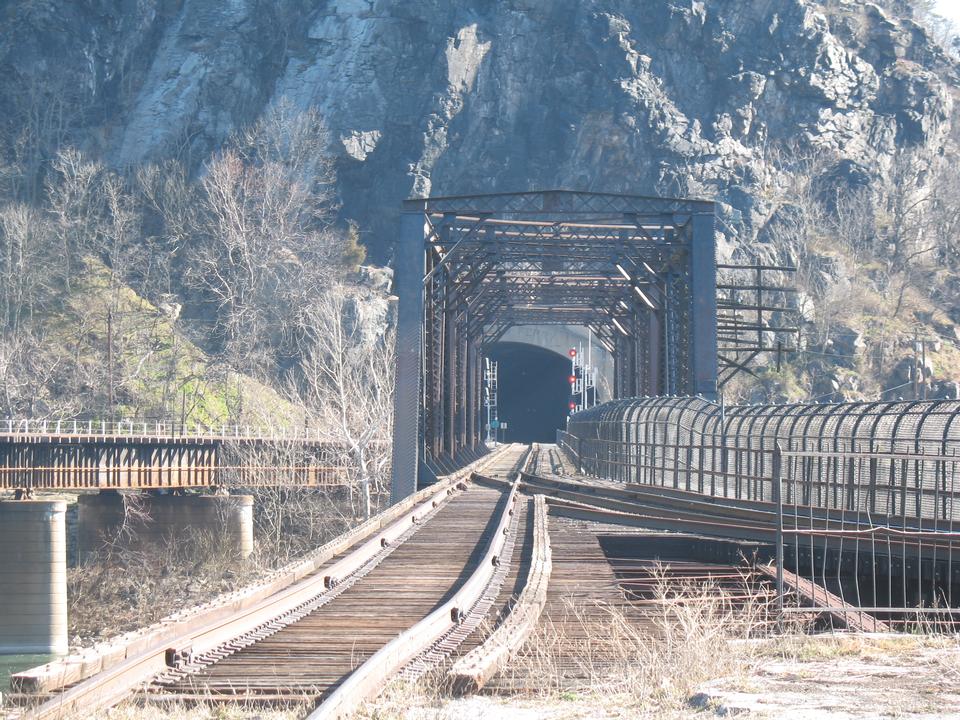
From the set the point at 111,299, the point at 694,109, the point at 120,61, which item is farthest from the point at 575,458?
the point at 120,61

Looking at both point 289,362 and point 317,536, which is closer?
point 317,536

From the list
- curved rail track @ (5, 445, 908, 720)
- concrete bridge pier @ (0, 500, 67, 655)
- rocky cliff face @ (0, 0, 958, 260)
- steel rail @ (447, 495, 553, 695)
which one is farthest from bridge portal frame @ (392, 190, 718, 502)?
rocky cliff face @ (0, 0, 958, 260)

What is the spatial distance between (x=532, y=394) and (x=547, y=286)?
54723 millimetres

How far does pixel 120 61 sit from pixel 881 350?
203 ft

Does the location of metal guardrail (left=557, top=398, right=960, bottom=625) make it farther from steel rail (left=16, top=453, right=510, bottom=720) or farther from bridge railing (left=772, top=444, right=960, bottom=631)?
steel rail (left=16, top=453, right=510, bottom=720)

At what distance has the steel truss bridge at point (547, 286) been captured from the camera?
1122 inches

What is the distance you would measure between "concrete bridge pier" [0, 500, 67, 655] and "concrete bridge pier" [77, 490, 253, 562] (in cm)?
687

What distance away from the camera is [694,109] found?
312ft

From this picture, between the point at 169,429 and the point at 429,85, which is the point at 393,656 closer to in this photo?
the point at 169,429

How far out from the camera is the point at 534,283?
49.1 metres

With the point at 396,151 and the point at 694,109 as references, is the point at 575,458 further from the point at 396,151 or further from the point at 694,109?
the point at 694,109

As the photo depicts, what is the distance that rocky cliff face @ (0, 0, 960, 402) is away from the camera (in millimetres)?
90438

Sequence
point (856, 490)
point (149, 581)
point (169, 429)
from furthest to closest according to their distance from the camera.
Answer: point (169, 429), point (149, 581), point (856, 490)

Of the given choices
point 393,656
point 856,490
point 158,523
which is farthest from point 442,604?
point 158,523
